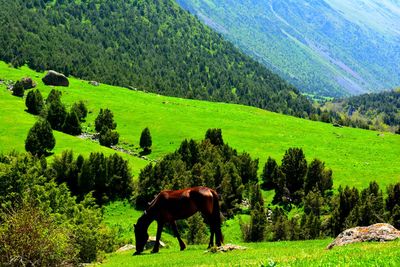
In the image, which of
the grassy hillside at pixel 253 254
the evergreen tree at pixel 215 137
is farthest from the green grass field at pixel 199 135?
the evergreen tree at pixel 215 137

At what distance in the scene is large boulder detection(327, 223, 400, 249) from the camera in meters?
20.0

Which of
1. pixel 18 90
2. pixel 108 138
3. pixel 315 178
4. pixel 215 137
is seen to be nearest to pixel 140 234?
pixel 315 178

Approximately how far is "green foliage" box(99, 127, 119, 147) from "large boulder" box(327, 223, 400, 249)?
59.2 m

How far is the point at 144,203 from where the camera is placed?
51.2m

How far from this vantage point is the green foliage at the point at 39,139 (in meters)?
60.2

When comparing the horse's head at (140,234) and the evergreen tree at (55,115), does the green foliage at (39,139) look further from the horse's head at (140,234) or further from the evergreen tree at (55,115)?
the horse's head at (140,234)

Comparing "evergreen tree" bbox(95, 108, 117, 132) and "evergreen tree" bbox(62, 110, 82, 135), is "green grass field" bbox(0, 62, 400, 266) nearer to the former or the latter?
"evergreen tree" bbox(95, 108, 117, 132)

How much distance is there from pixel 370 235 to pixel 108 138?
198 feet

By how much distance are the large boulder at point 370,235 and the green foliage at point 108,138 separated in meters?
59.2

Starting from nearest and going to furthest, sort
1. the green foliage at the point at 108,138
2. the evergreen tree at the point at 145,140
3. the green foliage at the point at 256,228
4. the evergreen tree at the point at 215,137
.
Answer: the green foliage at the point at 256,228, the evergreen tree at the point at 215,137, the evergreen tree at the point at 145,140, the green foliage at the point at 108,138

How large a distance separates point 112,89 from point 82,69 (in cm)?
3826

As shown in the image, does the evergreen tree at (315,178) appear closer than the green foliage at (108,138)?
Yes

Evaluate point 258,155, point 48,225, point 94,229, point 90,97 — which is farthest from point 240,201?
point 90,97

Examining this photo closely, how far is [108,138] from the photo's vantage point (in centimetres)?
7600
